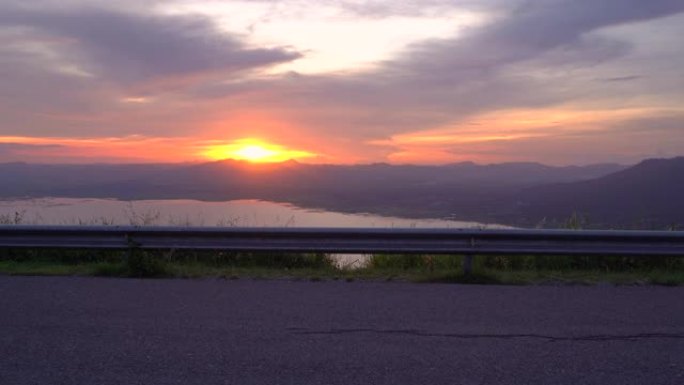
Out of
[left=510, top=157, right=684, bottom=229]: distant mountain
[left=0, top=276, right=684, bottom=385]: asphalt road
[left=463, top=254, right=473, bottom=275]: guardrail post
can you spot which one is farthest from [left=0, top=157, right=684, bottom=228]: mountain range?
[left=0, top=276, right=684, bottom=385]: asphalt road

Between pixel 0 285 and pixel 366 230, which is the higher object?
pixel 366 230

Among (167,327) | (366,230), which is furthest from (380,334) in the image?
(366,230)

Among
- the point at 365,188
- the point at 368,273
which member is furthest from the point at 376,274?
the point at 365,188

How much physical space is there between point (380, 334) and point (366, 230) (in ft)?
10.3

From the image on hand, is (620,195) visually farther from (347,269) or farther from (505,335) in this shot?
(505,335)

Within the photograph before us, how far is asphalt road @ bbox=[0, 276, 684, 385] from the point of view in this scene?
5012mm

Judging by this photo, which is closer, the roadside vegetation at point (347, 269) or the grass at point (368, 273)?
the grass at point (368, 273)

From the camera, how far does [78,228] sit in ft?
31.0

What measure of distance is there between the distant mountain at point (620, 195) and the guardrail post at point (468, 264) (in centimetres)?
390

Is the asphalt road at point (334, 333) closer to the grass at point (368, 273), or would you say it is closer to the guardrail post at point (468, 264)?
the grass at point (368, 273)

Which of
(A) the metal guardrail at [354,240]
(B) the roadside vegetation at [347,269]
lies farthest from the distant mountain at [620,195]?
(A) the metal guardrail at [354,240]

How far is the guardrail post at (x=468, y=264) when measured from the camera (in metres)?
8.84

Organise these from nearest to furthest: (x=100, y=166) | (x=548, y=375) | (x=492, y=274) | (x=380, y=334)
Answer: (x=548, y=375) → (x=380, y=334) → (x=492, y=274) → (x=100, y=166)

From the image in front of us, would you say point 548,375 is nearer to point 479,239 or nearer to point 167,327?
point 167,327
